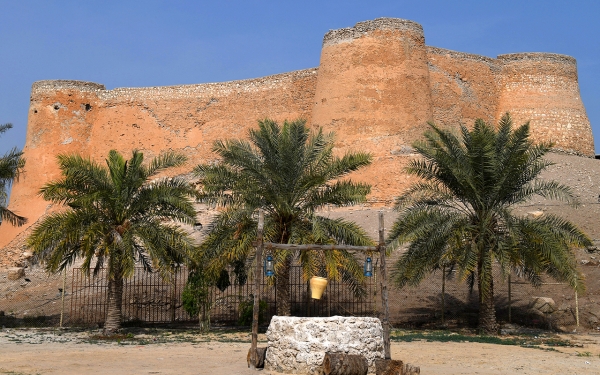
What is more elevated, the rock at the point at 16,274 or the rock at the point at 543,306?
the rock at the point at 16,274

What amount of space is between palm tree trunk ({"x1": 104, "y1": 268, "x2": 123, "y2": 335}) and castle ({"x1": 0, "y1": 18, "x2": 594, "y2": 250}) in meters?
9.47

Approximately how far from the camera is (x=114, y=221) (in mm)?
14719

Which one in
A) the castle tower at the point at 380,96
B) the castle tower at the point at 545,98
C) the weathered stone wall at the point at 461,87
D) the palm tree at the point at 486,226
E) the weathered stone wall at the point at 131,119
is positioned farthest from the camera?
the weathered stone wall at the point at 131,119

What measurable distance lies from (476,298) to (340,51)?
1017 cm

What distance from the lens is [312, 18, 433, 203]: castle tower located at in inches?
933

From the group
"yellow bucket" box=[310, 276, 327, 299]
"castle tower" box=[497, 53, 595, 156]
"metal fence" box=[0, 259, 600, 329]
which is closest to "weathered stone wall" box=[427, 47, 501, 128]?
"castle tower" box=[497, 53, 595, 156]

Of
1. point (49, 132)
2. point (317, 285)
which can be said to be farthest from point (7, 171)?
point (49, 132)

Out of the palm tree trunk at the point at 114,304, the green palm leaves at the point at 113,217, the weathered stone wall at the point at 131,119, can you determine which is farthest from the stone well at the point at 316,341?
the weathered stone wall at the point at 131,119

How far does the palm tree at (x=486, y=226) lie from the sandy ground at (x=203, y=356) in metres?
1.45

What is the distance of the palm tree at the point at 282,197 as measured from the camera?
14.1 m

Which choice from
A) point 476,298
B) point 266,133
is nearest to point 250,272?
point 266,133

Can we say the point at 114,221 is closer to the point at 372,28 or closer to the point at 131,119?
the point at 372,28

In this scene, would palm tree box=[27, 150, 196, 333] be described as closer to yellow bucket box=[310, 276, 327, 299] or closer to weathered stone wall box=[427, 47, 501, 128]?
yellow bucket box=[310, 276, 327, 299]

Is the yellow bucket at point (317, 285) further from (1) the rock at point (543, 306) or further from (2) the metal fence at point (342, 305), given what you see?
(1) the rock at point (543, 306)
